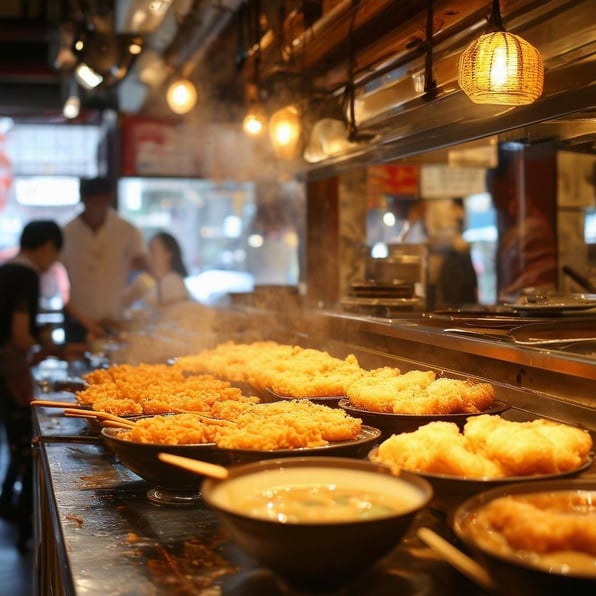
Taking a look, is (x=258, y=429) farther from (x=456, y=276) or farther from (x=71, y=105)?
(x=71, y=105)

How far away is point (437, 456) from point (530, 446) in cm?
20

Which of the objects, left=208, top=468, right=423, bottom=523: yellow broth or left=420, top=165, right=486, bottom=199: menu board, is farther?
left=420, top=165, right=486, bottom=199: menu board

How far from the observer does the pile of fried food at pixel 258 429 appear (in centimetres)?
192

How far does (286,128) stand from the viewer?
5109 mm

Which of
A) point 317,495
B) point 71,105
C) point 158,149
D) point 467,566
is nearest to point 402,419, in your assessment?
point 317,495

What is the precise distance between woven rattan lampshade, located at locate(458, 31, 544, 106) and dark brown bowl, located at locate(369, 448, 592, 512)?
162 cm

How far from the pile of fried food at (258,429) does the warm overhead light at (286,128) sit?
123 inches

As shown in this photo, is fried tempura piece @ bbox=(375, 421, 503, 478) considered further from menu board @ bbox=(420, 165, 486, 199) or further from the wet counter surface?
menu board @ bbox=(420, 165, 486, 199)

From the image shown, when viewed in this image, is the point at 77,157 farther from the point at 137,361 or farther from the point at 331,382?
the point at 331,382

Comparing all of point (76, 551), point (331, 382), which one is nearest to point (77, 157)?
point (331, 382)

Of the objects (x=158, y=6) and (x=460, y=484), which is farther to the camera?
(x=158, y=6)

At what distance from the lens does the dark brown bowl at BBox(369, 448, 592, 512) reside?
161 cm

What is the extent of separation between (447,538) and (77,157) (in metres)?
10.7

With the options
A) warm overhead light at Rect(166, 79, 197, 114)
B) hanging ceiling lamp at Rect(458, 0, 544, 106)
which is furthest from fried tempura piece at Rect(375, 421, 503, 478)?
warm overhead light at Rect(166, 79, 197, 114)
